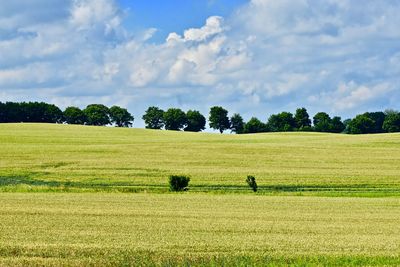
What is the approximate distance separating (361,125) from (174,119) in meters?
36.1

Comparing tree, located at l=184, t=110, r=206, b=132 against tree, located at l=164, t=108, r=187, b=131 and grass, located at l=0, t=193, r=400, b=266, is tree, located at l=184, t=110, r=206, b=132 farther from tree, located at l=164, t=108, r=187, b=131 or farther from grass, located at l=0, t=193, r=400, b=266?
grass, located at l=0, t=193, r=400, b=266

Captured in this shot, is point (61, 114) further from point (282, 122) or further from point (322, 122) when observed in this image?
point (322, 122)

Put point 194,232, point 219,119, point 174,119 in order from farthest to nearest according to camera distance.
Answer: point 219,119
point 174,119
point 194,232

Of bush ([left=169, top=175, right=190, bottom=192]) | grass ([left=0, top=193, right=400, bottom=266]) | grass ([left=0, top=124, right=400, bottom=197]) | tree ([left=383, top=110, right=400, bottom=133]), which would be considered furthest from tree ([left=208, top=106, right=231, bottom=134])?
grass ([left=0, top=193, right=400, bottom=266])

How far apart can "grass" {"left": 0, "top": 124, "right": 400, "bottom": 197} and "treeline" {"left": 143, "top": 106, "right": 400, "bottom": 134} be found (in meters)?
62.2

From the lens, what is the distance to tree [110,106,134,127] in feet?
536

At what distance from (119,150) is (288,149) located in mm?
16226

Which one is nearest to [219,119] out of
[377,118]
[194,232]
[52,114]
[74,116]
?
[74,116]

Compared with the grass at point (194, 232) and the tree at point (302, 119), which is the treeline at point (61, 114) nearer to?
the tree at point (302, 119)

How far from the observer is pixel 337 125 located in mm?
165750

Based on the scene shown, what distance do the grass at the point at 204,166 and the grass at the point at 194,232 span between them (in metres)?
11.2

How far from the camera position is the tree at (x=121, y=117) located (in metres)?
164

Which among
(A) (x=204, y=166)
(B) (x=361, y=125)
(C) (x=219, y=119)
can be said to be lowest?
(A) (x=204, y=166)

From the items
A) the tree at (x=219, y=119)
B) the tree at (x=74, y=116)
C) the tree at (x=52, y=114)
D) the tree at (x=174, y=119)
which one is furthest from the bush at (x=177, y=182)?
the tree at (x=219, y=119)
